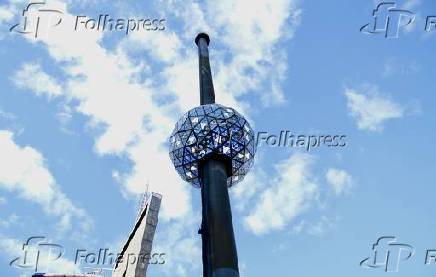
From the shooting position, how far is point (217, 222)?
39.9 feet

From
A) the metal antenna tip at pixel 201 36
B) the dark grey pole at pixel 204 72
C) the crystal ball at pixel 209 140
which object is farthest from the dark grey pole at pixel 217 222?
the metal antenna tip at pixel 201 36

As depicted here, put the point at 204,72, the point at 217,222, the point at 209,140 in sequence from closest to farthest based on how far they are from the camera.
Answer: the point at 217,222
the point at 209,140
the point at 204,72

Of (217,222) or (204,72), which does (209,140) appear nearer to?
(217,222)

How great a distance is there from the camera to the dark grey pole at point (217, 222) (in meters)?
11.2

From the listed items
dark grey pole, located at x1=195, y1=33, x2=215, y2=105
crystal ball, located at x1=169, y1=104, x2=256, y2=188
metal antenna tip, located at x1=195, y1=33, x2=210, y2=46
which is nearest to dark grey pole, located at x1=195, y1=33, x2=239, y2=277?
crystal ball, located at x1=169, y1=104, x2=256, y2=188

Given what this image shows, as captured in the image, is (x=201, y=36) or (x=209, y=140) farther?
(x=201, y=36)

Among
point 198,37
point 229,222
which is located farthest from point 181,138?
point 198,37

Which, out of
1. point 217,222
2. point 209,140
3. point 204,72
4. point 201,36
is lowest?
point 217,222

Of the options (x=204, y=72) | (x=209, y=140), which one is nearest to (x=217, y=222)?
(x=209, y=140)

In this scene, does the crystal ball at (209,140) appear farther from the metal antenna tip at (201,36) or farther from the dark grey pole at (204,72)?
the metal antenna tip at (201,36)

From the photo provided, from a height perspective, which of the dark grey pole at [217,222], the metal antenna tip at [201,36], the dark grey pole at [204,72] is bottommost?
the dark grey pole at [217,222]

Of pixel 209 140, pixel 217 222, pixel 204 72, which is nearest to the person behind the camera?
pixel 217 222

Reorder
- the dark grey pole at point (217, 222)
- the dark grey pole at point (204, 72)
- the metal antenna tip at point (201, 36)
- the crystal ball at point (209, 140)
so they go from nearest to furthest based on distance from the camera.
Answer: the dark grey pole at point (217, 222) < the crystal ball at point (209, 140) < the dark grey pole at point (204, 72) < the metal antenna tip at point (201, 36)

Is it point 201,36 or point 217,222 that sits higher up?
point 201,36
